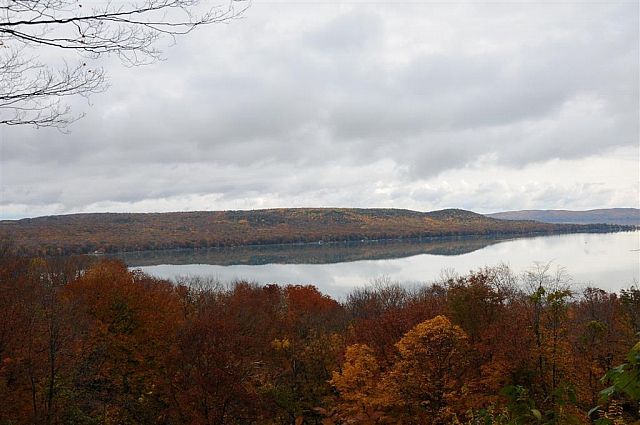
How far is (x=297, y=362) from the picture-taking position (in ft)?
102

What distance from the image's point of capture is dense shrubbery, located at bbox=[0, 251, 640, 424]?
1973 centimetres

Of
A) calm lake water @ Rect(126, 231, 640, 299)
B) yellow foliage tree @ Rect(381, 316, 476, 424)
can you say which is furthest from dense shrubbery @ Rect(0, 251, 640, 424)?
calm lake water @ Rect(126, 231, 640, 299)

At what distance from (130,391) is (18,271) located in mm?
24120

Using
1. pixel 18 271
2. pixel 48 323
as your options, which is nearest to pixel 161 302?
pixel 48 323

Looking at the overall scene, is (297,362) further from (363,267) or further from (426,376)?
(363,267)

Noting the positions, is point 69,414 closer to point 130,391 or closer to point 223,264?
point 130,391

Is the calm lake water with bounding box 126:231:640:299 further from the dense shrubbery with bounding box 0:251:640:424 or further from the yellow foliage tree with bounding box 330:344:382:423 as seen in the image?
the yellow foliage tree with bounding box 330:344:382:423

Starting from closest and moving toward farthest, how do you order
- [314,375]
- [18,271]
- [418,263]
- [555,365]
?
[555,365], [314,375], [18,271], [418,263]

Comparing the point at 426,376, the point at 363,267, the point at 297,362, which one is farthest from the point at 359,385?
the point at 363,267

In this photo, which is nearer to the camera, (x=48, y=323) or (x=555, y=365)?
(x=555, y=365)

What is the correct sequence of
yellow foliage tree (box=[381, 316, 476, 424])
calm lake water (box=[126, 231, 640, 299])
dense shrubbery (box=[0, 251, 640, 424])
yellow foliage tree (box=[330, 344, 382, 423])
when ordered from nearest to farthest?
1. dense shrubbery (box=[0, 251, 640, 424])
2. yellow foliage tree (box=[381, 316, 476, 424])
3. yellow foliage tree (box=[330, 344, 382, 423])
4. calm lake water (box=[126, 231, 640, 299])

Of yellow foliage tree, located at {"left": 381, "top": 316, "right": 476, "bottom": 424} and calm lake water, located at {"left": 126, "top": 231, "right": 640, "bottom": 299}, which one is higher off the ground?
yellow foliage tree, located at {"left": 381, "top": 316, "right": 476, "bottom": 424}

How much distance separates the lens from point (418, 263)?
11112 centimetres

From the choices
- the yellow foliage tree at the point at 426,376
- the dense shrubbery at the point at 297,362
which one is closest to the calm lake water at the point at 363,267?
the dense shrubbery at the point at 297,362
